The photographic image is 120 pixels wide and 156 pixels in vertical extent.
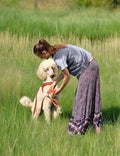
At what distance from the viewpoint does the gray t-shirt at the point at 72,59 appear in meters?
3.69

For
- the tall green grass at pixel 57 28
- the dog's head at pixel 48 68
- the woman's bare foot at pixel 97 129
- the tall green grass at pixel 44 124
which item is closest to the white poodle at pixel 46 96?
the dog's head at pixel 48 68

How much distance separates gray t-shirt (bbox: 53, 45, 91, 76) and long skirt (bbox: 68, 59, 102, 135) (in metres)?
0.08

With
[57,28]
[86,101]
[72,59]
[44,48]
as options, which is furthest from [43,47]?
[57,28]

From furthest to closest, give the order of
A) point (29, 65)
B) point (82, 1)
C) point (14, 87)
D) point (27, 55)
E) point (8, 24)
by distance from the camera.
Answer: point (82, 1)
point (8, 24)
point (27, 55)
point (29, 65)
point (14, 87)

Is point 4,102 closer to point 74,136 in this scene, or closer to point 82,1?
point 74,136

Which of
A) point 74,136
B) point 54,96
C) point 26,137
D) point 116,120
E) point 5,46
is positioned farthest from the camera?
point 5,46

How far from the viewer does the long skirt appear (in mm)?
3918

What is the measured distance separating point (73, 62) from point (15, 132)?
1.15 m

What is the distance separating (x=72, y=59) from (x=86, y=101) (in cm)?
61

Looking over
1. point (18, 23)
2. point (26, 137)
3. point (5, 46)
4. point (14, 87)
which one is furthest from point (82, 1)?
point (26, 137)

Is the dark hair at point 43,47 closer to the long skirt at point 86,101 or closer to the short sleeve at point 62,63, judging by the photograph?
the short sleeve at point 62,63

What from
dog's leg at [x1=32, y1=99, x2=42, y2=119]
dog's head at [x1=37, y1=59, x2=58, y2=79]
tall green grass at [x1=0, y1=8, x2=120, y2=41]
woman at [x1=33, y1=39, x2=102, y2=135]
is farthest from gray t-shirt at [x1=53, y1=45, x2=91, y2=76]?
tall green grass at [x1=0, y1=8, x2=120, y2=41]

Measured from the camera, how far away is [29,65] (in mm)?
7070

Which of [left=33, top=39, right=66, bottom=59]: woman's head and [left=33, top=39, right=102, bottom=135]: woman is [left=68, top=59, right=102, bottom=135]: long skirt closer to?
[left=33, top=39, right=102, bottom=135]: woman
